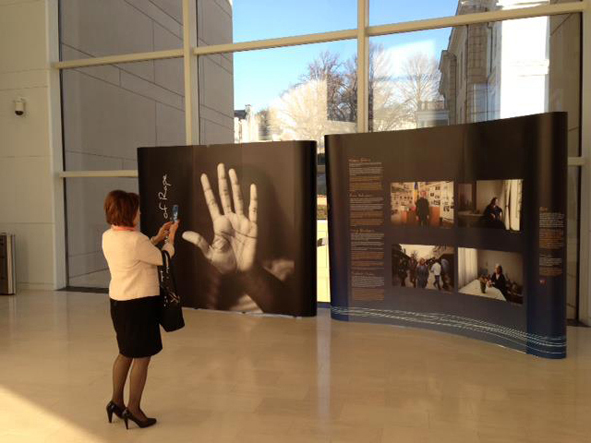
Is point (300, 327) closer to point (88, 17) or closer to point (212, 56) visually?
point (212, 56)

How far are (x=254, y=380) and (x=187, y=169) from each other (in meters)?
3.80

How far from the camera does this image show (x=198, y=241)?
7.79m

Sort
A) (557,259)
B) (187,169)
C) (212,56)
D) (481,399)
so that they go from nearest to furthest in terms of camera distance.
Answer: (481,399) → (557,259) → (187,169) → (212,56)

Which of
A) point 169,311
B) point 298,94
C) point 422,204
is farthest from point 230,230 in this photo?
point 169,311

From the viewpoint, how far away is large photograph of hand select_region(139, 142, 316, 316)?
23.7 feet

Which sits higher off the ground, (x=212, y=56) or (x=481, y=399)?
(x=212, y=56)

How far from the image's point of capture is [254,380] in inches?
196

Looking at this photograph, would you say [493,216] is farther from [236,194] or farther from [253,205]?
[236,194]

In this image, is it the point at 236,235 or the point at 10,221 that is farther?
the point at 10,221

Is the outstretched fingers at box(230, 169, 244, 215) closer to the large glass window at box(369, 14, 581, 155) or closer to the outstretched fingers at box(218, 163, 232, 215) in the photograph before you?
the outstretched fingers at box(218, 163, 232, 215)

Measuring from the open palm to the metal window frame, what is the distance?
1.58m

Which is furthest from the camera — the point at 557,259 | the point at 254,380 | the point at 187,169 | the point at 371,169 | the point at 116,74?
the point at 116,74

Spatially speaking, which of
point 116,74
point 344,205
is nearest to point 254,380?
point 344,205

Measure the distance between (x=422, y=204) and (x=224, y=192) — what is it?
2720 millimetres
